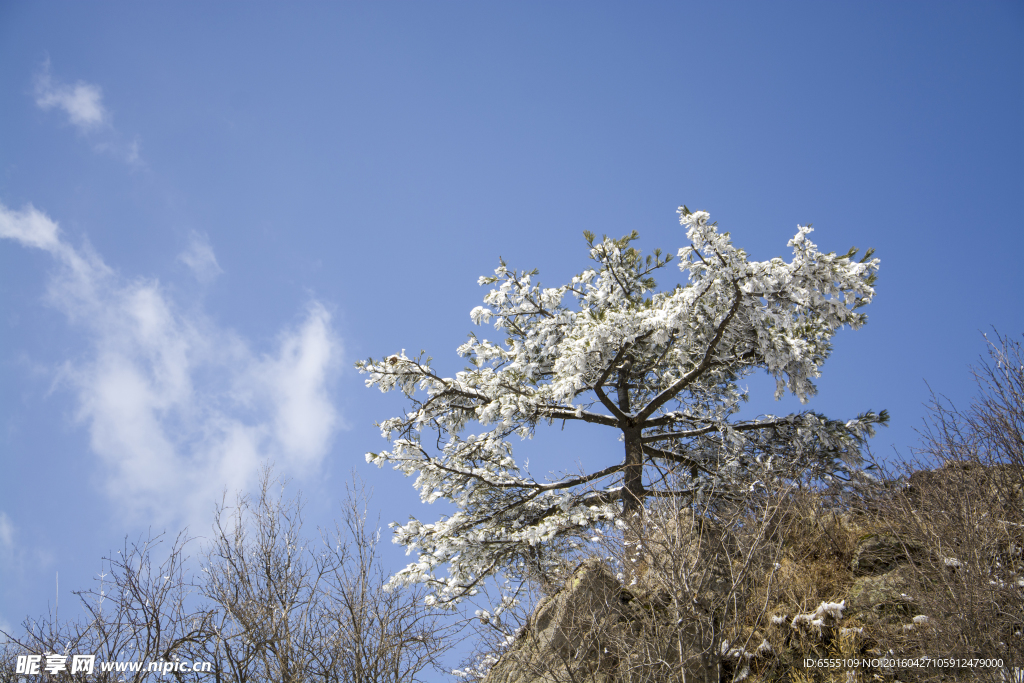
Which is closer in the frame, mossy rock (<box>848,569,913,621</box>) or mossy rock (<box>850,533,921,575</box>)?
mossy rock (<box>848,569,913,621</box>)

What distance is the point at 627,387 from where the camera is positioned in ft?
44.3

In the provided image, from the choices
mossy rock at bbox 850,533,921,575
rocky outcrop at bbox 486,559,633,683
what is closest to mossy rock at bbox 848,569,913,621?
mossy rock at bbox 850,533,921,575

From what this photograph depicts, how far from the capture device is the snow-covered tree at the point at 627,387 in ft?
28.8

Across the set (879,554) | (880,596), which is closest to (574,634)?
(880,596)

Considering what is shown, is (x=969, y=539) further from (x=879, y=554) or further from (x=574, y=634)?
(x=574, y=634)

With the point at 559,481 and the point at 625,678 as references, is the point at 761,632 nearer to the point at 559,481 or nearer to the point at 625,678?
the point at 625,678

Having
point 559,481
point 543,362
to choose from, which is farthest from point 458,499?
point 543,362

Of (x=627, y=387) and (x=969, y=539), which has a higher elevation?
(x=627, y=387)

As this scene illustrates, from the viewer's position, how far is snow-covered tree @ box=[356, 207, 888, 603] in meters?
8.78

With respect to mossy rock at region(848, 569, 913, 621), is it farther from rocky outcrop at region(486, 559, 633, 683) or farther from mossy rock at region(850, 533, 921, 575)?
rocky outcrop at region(486, 559, 633, 683)

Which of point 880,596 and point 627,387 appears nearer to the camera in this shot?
point 880,596

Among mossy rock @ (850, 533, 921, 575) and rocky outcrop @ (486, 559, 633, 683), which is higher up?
mossy rock @ (850, 533, 921, 575)

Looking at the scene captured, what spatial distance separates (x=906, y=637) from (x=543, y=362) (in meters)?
7.94

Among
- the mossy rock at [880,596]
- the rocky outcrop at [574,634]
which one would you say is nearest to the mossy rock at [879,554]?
the mossy rock at [880,596]
